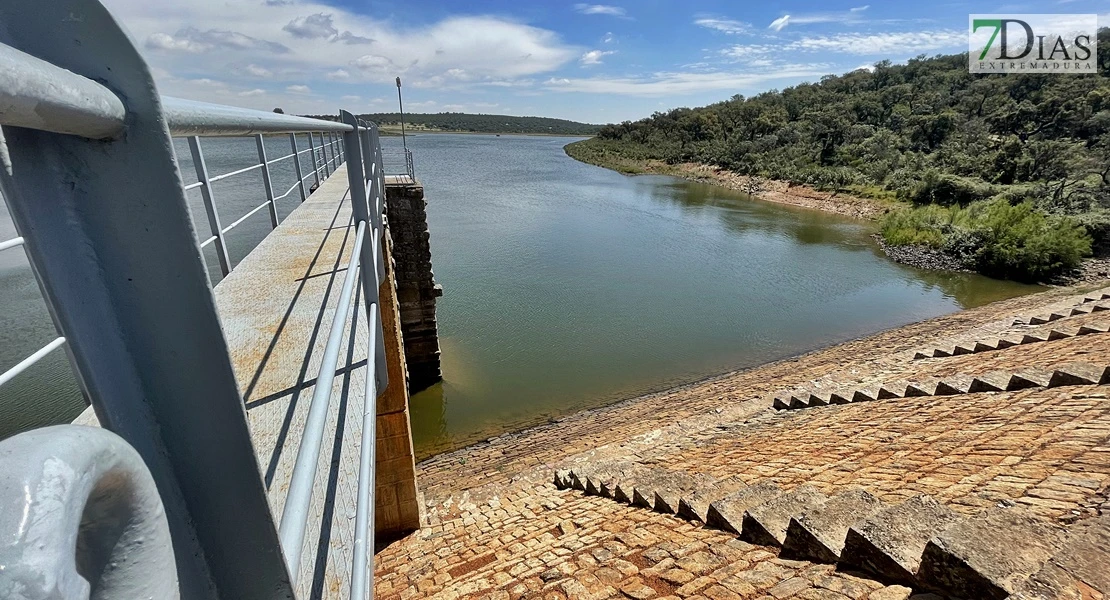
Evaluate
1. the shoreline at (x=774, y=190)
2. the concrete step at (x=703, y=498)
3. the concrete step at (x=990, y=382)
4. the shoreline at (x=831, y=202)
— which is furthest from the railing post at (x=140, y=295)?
the shoreline at (x=774, y=190)

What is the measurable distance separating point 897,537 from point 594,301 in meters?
14.8

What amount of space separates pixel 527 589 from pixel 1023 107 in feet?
177

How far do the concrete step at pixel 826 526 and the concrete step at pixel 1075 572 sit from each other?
88 cm

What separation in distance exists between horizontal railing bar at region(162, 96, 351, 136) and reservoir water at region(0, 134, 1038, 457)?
21.0 inches

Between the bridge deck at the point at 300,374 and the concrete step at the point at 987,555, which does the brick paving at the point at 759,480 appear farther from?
the bridge deck at the point at 300,374

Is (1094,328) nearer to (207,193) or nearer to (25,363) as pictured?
(207,193)

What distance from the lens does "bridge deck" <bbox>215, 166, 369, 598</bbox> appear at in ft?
5.17

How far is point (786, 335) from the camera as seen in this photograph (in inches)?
608

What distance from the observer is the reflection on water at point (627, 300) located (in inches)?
488

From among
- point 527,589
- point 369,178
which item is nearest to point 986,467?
point 527,589

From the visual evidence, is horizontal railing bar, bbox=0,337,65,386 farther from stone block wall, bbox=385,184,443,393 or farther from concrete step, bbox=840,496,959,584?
stone block wall, bbox=385,184,443,393

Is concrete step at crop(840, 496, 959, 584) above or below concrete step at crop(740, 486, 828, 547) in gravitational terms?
above

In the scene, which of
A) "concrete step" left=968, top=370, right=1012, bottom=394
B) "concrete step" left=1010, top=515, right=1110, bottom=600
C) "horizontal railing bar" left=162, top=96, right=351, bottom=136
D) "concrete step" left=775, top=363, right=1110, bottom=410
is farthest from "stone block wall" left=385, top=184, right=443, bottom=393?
"concrete step" left=1010, top=515, right=1110, bottom=600

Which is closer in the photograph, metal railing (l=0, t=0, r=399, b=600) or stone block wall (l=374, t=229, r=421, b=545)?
metal railing (l=0, t=0, r=399, b=600)
